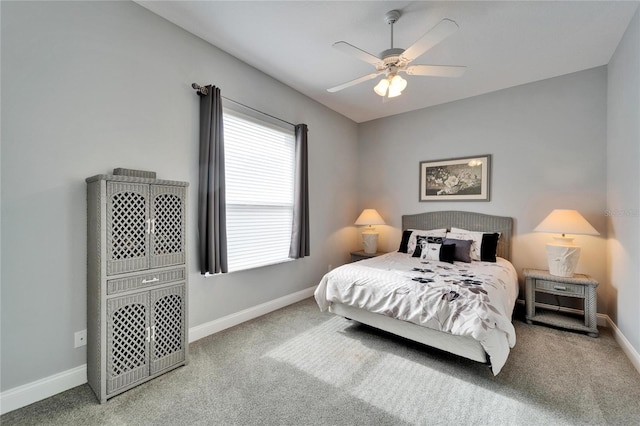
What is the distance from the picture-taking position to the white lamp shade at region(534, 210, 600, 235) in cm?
286

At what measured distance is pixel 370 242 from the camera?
4461 mm

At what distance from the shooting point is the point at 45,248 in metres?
1.82

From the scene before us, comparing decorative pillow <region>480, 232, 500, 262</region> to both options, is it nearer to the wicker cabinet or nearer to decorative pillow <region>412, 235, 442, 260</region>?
decorative pillow <region>412, 235, 442, 260</region>

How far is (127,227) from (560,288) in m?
4.08

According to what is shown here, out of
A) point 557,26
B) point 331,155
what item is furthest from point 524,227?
point 331,155

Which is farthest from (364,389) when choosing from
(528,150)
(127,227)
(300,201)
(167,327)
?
(528,150)

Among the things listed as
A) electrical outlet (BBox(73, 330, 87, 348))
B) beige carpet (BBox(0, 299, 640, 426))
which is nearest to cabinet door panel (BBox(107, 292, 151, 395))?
beige carpet (BBox(0, 299, 640, 426))

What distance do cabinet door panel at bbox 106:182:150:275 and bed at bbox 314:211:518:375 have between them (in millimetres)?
1713

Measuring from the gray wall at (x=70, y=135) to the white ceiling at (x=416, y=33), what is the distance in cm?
41

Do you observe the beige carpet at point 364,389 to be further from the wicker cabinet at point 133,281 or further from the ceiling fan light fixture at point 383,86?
the ceiling fan light fixture at point 383,86

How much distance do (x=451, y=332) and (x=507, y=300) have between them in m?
0.79

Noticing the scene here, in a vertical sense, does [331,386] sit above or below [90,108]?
below

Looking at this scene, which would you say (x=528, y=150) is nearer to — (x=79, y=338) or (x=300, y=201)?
(x=300, y=201)

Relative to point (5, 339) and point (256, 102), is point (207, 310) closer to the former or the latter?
→ point (5, 339)
